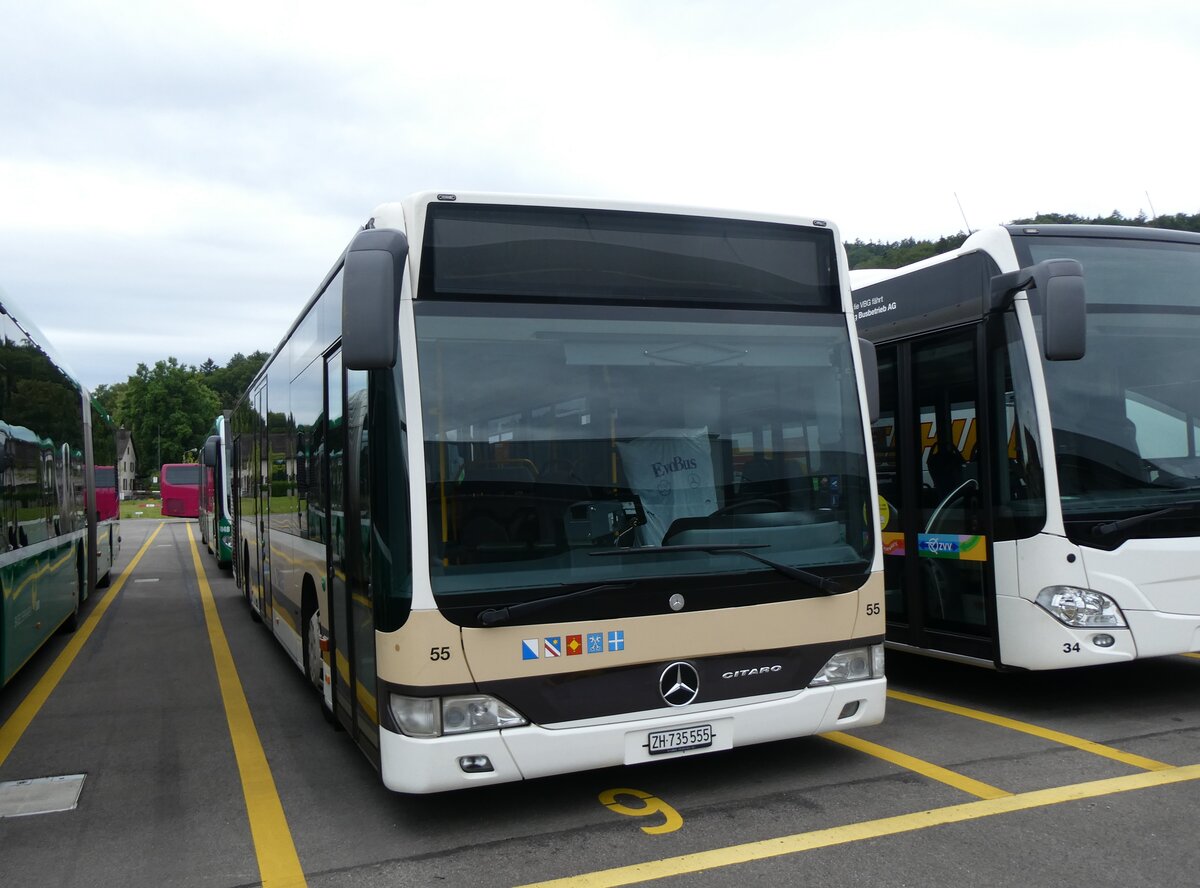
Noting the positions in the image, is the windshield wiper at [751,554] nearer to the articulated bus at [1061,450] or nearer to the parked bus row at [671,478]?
the parked bus row at [671,478]

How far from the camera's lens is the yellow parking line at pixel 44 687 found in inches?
283

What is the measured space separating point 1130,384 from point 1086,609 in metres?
1.49

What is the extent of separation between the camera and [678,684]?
494cm

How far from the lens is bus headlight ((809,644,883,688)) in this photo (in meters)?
5.29

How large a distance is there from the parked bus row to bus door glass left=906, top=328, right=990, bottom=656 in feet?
0.20

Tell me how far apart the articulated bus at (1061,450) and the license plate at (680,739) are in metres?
2.63

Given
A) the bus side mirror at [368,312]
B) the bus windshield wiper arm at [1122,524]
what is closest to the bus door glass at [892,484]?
the bus windshield wiper arm at [1122,524]

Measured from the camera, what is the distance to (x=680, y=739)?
490 cm

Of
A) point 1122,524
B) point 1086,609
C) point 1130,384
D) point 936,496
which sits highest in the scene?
point 1130,384

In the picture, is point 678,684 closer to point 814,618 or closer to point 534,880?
point 814,618

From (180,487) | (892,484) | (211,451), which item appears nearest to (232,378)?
(180,487)

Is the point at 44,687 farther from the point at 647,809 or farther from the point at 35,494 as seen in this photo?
the point at 647,809

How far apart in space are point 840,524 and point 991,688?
315 centimetres

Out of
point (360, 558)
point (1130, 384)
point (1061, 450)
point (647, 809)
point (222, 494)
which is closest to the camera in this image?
point (647, 809)
